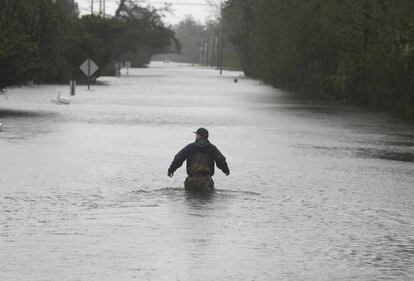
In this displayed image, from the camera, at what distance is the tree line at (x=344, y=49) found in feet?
138

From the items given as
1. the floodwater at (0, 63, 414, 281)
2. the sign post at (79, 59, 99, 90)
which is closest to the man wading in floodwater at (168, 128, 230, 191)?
the floodwater at (0, 63, 414, 281)

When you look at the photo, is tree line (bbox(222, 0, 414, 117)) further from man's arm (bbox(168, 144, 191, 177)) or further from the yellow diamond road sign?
man's arm (bbox(168, 144, 191, 177))

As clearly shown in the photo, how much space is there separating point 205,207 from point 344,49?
127 feet

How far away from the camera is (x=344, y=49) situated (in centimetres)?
5203

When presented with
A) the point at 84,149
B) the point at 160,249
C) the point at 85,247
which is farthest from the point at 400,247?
the point at 84,149

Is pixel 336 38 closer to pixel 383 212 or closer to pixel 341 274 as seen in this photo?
pixel 383 212

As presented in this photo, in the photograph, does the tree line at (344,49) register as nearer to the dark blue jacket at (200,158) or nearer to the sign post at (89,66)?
the sign post at (89,66)

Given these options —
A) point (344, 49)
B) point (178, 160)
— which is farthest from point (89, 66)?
point (178, 160)

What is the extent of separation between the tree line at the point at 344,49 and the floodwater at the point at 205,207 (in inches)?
434

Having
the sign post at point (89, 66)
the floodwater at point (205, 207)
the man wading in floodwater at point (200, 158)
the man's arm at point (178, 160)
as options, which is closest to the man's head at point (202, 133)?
the man wading in floodwater at point (200, 158)

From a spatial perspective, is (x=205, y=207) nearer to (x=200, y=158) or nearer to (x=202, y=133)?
(x=200, y=158)

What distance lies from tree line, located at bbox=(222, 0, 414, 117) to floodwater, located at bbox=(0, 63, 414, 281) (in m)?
11.0

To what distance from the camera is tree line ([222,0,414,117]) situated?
42.1m

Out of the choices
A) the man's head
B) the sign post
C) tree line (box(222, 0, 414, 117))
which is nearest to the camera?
the man's head
